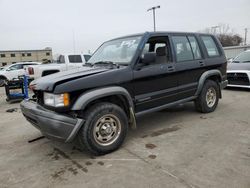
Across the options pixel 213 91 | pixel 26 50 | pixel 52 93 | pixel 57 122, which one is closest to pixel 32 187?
pixel 57 122

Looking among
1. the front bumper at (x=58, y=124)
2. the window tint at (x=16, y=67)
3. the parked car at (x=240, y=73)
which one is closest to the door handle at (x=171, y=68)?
the front bumper at (x=58, y=124)

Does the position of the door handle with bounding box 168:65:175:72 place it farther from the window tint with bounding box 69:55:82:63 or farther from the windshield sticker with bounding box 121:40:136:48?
the window tint with bounding box 69:55:82:63

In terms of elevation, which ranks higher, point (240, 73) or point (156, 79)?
point (156, 79)

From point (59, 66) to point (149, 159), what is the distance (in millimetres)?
9061

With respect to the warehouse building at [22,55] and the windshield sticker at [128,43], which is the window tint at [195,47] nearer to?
the windshield sticker at [128,43]

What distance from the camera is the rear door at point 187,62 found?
15.1 ft

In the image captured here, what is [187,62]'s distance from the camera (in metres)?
4.71

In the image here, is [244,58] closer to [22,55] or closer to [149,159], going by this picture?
[149,159]

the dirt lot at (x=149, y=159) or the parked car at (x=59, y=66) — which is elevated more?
the parked car at (x=59, y=66)

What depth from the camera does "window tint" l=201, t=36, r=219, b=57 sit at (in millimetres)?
5336

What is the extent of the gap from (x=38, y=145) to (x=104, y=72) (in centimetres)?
184

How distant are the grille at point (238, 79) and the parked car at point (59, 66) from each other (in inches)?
264

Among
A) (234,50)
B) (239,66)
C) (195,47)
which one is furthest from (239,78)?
(234,50)

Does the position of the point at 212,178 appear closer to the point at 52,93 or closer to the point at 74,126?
the point at 74,126
